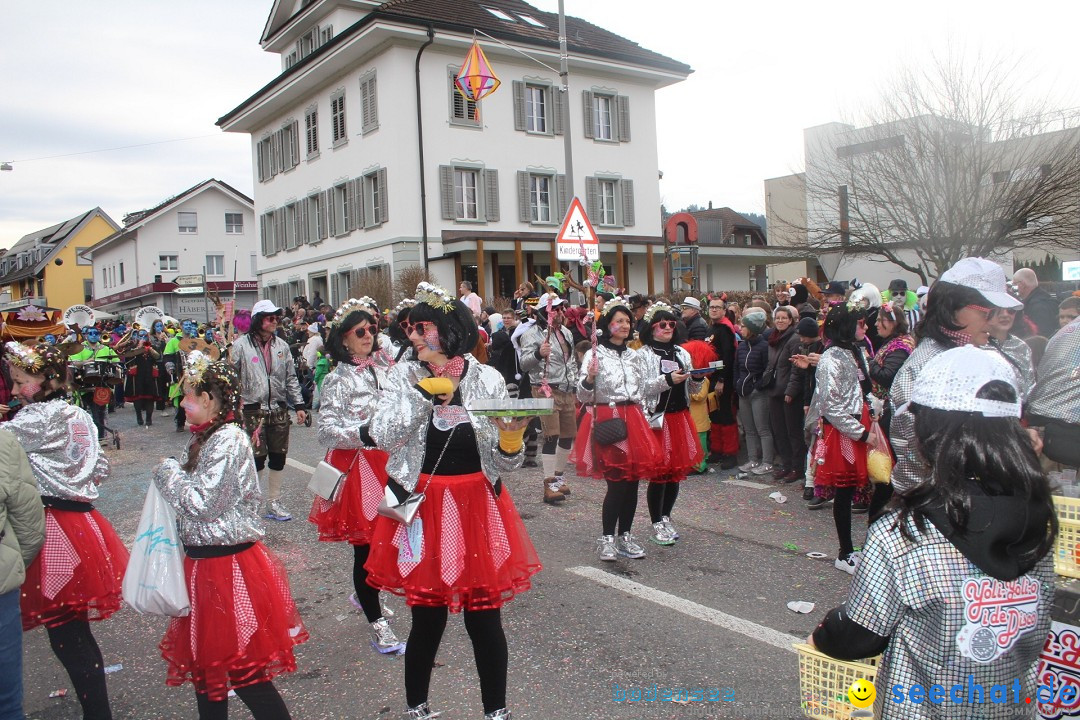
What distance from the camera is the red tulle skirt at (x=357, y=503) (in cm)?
478

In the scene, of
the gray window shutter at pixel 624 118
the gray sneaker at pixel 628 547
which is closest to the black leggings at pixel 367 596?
the gray sneaker at pixel 628 547

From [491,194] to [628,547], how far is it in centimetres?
2270

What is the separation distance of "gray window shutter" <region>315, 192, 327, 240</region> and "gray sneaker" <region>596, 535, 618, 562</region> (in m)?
26.7

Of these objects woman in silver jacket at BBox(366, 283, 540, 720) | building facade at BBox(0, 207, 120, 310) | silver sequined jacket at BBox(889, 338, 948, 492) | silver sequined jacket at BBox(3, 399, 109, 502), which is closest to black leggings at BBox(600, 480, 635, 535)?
silver sequined jacket at BBox(889, 338, 948, 492)

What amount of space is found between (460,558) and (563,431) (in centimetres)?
566

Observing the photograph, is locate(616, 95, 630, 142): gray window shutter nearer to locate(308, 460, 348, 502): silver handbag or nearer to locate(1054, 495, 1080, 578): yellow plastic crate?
locate(308, 460, 348, 502): silver handbag

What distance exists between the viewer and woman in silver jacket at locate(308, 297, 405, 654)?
185 inches

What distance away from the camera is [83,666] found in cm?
367

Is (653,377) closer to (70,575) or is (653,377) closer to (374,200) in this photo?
(70,575)

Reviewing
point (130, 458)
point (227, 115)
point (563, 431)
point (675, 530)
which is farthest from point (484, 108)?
point (675, 530)

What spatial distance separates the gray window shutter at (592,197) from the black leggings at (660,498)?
23.8 meters

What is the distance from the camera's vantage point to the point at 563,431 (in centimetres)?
905

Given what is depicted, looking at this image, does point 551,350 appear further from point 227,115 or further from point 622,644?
point 227,115

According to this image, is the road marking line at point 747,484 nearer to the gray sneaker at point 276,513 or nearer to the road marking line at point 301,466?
the gray sneaker at point 276,513
